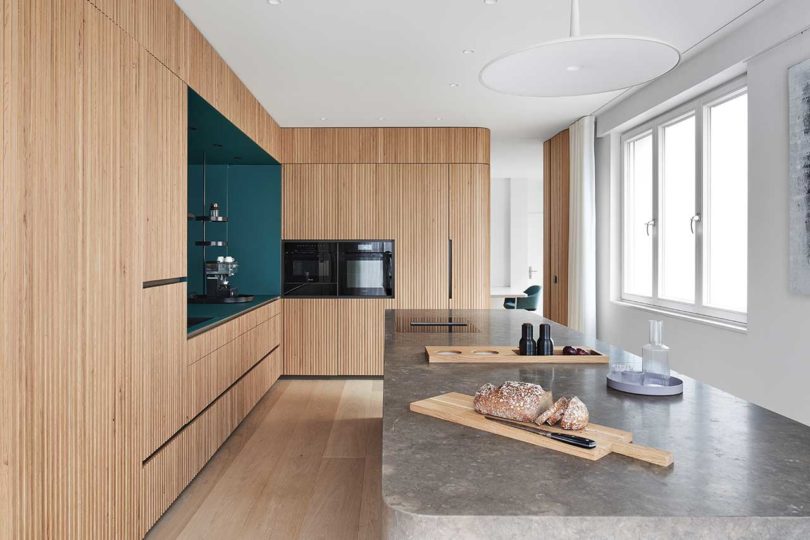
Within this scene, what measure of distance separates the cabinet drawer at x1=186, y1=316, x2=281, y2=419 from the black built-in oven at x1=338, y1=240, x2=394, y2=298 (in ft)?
2.95

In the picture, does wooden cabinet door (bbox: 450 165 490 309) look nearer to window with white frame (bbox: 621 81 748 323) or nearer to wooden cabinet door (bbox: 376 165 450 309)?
wooden cabinet door (bbox: 376 165 450 309)

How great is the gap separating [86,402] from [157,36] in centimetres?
157

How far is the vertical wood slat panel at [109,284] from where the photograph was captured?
74.1 inches

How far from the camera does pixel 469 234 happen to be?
536 cm

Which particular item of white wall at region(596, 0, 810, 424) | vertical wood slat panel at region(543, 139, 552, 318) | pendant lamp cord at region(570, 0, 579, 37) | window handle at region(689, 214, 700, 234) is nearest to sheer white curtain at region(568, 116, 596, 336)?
vertical wood slat panel at region(543, 139, 552, 318)

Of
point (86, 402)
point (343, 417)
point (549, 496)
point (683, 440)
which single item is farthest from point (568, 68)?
point (343, 417)

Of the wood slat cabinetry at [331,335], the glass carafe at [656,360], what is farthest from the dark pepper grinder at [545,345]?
the wood slat cabinetry at [331,335]

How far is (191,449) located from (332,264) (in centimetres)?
272

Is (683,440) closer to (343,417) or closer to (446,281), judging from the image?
(343,417)

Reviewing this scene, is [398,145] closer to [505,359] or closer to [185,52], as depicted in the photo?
[185,52]

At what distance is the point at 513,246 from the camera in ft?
32.0

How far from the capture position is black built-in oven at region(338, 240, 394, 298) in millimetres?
5363

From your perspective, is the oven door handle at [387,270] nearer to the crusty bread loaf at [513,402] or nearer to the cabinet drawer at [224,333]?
the cabinet drawer at [224,333]

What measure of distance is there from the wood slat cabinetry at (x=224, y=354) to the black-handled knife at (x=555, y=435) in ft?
6.84
